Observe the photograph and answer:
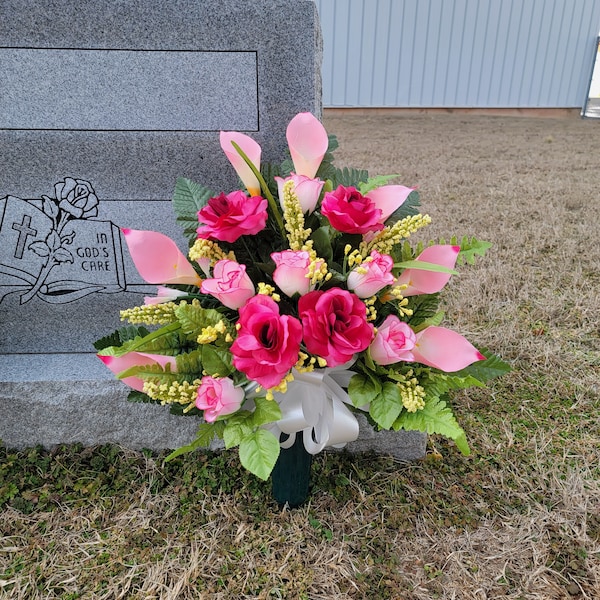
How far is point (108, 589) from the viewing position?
1367 millimetres

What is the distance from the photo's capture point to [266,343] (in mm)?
997

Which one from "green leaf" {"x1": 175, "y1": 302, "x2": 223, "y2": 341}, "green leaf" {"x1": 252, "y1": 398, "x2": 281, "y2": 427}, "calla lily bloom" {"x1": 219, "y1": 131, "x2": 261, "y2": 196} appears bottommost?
"green leaf" {"x1": 252, "y1": 398, "x2": 281, "y2": 427}

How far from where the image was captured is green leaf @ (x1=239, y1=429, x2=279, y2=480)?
103 centimetres

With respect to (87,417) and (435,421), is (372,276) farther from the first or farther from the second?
(87,417)

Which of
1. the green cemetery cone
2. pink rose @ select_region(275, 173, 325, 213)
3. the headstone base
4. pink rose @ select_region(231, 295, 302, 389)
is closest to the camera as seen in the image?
pink rose @ select_region(231, 295, 302, 389)

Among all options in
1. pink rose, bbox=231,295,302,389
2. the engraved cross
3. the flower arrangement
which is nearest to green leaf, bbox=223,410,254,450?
the flower arrangement

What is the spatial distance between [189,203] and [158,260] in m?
0.25

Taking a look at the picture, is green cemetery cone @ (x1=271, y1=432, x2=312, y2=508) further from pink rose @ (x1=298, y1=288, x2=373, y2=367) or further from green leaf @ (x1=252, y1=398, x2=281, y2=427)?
pink rose @ (x1=298, y1=288, x2=373, y2=367)

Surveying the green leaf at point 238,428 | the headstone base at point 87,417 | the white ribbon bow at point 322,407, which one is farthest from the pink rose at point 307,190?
the headstone base at point 87,417

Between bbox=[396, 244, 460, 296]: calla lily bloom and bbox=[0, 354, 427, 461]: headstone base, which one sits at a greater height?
bbox=[396, 244, 460, 296]: calla lily bloom

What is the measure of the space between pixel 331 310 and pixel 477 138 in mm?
8142

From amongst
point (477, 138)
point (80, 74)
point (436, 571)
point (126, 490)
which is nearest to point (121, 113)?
point (80, 74)

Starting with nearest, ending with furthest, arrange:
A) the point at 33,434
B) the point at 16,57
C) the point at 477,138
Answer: the point at 16,57 < the point at 33,434 < the point at 477,138

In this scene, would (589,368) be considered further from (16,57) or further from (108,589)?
(16,57)
